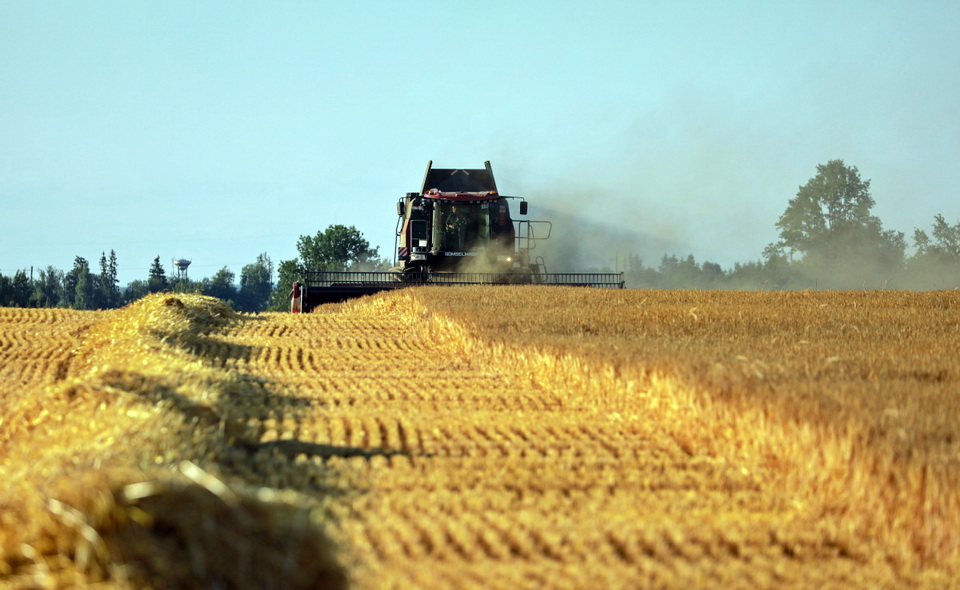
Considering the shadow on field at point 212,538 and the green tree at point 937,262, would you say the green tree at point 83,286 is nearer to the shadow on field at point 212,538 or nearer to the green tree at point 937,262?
the green tree at point 937,262

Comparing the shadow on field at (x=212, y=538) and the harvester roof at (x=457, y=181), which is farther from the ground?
the harvester roof at (x=457, y=181)

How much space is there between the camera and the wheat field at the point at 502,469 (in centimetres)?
289

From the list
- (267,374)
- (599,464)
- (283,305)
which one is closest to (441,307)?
(267,374)

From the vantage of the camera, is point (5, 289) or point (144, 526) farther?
point (5, 289)

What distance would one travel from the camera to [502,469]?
4.87 m

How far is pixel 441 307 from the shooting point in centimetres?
1291

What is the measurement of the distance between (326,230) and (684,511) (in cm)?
8496

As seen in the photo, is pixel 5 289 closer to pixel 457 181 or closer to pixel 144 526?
pixel 457 181

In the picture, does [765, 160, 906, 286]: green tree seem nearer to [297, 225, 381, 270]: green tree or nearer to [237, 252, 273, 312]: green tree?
[297, 225, 381, 270]: green tree

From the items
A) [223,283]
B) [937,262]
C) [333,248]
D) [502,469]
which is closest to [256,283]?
[223,283]

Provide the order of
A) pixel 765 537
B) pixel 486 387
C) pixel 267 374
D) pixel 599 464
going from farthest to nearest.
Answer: pixel 267 374 < pixel 486 387 < pixel 599 464 < pixel 765 537

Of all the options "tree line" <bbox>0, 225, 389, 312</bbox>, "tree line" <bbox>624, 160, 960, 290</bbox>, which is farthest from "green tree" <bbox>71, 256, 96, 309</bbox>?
"tree line" <bbox>624, 160, 960, 290</bbox>

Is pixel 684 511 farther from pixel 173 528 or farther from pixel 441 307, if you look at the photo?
pixel 441 307

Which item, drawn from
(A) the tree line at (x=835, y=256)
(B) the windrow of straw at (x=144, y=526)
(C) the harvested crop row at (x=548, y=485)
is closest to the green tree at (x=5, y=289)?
(A) the tree line at (x=835, y=256)
